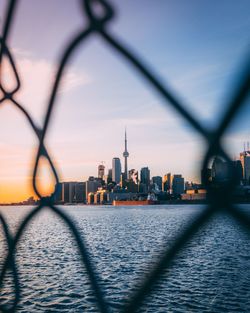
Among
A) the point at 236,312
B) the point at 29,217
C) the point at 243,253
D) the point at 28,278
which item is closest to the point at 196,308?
the point at 236,312

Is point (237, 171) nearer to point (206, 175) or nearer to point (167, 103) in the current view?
point (206, 175)

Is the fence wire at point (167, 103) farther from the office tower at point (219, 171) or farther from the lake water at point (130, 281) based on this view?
the lake water at point (130, 281)

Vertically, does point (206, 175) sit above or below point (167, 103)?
below

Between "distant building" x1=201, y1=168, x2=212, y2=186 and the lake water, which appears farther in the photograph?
the lake water

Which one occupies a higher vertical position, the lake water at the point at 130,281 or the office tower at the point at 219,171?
the office tower at the point at 219,171

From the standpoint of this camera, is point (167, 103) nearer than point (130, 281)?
Yes

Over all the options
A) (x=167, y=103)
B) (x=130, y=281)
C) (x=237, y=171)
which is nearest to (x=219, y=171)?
(x=237, y=171)

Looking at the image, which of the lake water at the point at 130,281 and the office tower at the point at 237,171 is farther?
the lake water at the point at 130,281

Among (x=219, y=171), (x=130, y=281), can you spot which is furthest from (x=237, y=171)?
(x=130, y=281)

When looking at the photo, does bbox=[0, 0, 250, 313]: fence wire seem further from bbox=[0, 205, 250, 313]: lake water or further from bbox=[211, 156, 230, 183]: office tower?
bbox=[0, 205, 250, 313]: lake water

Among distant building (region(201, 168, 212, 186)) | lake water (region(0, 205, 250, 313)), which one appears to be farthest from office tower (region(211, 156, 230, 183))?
lake water (region(0, 205, 250, 313))

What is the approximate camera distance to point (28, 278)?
1944 cm

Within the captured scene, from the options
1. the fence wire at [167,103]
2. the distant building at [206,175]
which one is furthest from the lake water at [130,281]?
the distant building at [206,175]

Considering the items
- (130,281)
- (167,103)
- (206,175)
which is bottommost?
(130,281)
